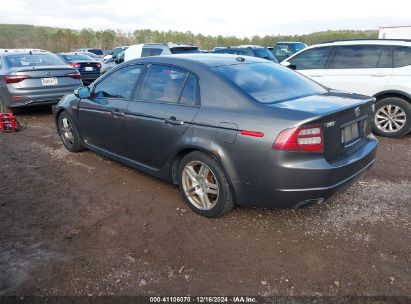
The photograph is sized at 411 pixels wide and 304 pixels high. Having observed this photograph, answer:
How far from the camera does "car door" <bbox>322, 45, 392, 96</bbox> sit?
6.85m

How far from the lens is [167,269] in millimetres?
2955

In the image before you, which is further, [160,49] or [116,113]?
[160,49]

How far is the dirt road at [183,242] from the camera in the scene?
9.11ft

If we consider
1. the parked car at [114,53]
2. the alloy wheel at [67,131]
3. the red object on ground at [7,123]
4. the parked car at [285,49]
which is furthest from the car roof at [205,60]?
the parked car at [285,49]

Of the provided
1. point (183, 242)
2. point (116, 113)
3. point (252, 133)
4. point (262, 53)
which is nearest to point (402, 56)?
point (252, 133)

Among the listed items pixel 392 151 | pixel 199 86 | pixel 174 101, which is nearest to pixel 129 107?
pixel 174 101

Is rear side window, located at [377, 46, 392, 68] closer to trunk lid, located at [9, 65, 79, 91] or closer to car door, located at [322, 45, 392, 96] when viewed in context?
car door, located at [322, 45, 392, 96]

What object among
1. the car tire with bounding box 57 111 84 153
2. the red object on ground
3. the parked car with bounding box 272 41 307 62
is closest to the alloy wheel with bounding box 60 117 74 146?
the car tire with bounding box 57 111 84 153

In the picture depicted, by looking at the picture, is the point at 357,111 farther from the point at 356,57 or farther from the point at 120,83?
the point at 356,57

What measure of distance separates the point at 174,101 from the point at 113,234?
1506 mm

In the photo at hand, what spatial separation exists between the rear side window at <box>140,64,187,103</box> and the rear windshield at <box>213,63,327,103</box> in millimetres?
452

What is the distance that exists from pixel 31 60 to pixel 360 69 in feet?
24.6

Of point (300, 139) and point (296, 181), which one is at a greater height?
point (300, 139)

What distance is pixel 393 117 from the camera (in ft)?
22.4
